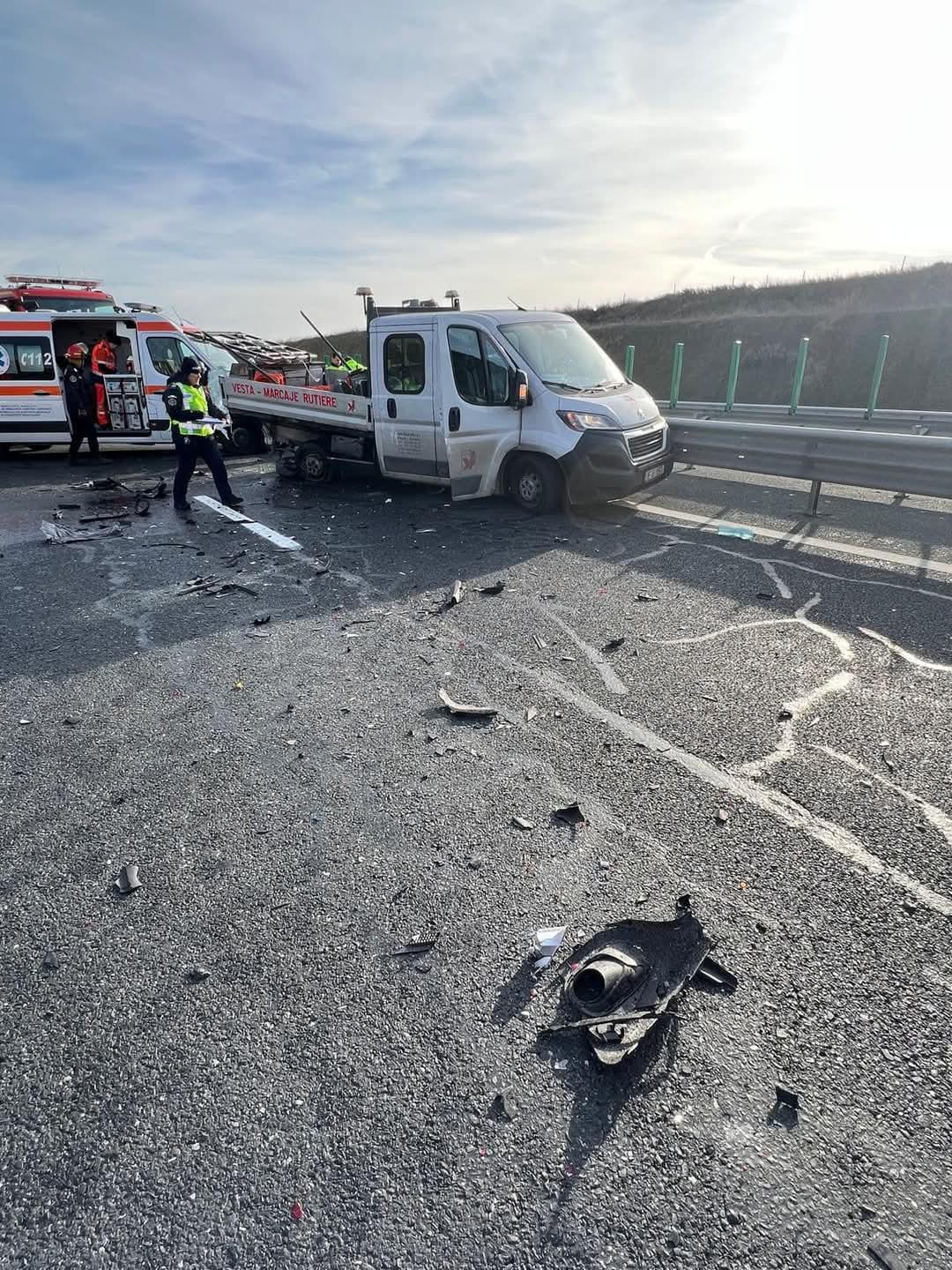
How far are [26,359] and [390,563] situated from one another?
35.0ft

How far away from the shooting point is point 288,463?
11.0 metres

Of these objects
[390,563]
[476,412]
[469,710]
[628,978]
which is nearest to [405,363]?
[476,412]

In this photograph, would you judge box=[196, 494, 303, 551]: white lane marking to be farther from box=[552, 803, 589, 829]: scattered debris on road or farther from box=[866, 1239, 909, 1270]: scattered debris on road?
box=[866, 1239, 909, 1270]: scattered debris on road

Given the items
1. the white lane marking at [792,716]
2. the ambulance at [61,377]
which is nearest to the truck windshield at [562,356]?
the white lane marking at [792,716]

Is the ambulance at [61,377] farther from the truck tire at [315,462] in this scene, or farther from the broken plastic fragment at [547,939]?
the broken plastic fragment at [547,939]

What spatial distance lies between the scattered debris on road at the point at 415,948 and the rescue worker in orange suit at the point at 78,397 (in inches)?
541

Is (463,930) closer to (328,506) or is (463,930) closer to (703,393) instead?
(328,506)

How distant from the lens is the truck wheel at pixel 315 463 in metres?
10.5

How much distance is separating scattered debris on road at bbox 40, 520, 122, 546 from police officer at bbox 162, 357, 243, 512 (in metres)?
1.07

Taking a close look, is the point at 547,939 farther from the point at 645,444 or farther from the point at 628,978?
the point at 645,444

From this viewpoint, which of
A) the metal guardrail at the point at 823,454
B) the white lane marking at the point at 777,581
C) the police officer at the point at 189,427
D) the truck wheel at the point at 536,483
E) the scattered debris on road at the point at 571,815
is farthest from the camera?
the police officer at the point at 189,427

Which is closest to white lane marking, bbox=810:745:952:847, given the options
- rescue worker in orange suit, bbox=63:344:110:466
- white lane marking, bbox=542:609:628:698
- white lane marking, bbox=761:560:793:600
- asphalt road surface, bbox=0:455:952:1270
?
asphalt road surface, bbox=0:455:952:1270

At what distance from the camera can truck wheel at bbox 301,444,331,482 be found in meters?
10.5

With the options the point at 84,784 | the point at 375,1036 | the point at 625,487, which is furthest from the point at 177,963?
the point at 625,487
